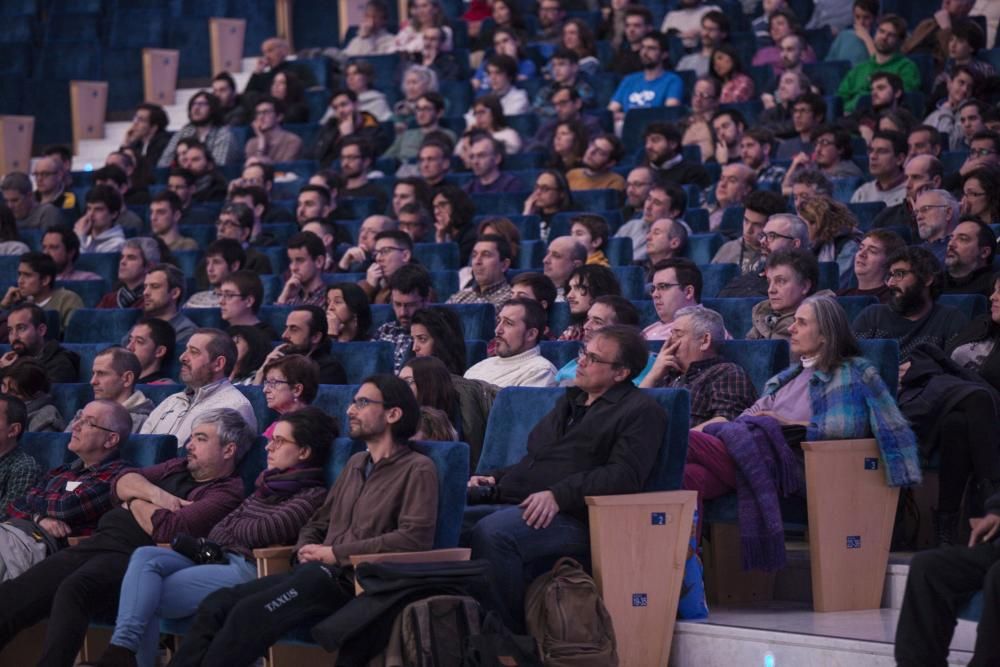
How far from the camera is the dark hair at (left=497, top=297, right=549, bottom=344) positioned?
408 centimetres

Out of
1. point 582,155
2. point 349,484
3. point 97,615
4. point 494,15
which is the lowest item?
point 97,615

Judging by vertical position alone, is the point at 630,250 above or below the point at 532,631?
above

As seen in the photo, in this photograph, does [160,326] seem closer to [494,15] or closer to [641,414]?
[641,414]

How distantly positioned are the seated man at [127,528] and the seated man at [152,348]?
976 mm

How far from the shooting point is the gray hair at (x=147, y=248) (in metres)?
5.65

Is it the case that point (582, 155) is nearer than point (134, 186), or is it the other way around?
point (582, 155)

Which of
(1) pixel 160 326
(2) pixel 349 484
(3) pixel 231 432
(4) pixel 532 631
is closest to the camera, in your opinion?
(4) pixel 532 631

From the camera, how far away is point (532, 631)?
3100mm

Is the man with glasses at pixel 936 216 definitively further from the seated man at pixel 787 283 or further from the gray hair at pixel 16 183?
the gray hair at pixel 16 183

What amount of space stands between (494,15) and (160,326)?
3540mm

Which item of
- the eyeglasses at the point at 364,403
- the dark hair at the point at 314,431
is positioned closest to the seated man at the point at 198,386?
the dark hair at the point at 314,431

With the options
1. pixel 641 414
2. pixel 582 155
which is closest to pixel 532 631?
pixel 641 414

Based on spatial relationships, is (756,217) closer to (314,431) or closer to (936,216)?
(936,216)

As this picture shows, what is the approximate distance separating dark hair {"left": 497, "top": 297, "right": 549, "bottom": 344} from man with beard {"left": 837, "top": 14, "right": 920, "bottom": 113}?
258 cm
